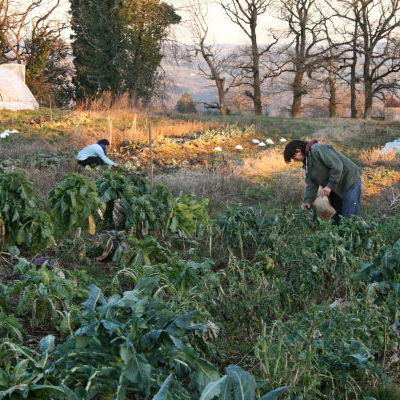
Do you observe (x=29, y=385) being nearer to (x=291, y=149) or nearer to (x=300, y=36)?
(x=291, y=149)

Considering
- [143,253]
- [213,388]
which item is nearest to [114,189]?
[143,253]

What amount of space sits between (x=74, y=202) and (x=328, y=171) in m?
2.73

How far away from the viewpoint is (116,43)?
23.3 meters

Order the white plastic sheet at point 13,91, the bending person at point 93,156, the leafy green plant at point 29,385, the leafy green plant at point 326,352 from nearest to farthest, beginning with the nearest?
1. the leafy green plant at point 29,385
2. the leafy green plant at point 326,352
3. the bending person at point 93,156
4. the white plastic sheet at point 13,91

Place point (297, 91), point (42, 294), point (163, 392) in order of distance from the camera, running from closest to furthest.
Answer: point (163, 392) → point (42, 294) → point (297, 91)

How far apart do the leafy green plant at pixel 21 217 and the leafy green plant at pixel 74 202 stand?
183mm

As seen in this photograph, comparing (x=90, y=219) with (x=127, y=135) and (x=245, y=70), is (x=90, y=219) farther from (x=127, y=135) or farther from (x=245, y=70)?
(x=245, y=70)

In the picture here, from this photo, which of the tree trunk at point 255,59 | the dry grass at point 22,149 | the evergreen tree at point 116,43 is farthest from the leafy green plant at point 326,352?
the tree trunk at point 255,59

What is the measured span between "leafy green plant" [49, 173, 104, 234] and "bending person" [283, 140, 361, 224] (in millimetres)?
2055

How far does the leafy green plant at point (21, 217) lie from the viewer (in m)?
4.14

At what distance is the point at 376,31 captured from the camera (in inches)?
1035

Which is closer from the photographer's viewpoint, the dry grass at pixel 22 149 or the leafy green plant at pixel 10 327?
the leafy green plant at pixel 10 327

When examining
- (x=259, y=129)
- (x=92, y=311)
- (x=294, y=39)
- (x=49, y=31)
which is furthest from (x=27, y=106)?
(x=92, y=311)

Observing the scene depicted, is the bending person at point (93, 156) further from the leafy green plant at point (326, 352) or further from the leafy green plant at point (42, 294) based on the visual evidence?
the leafy green plant at point (326, 352)
